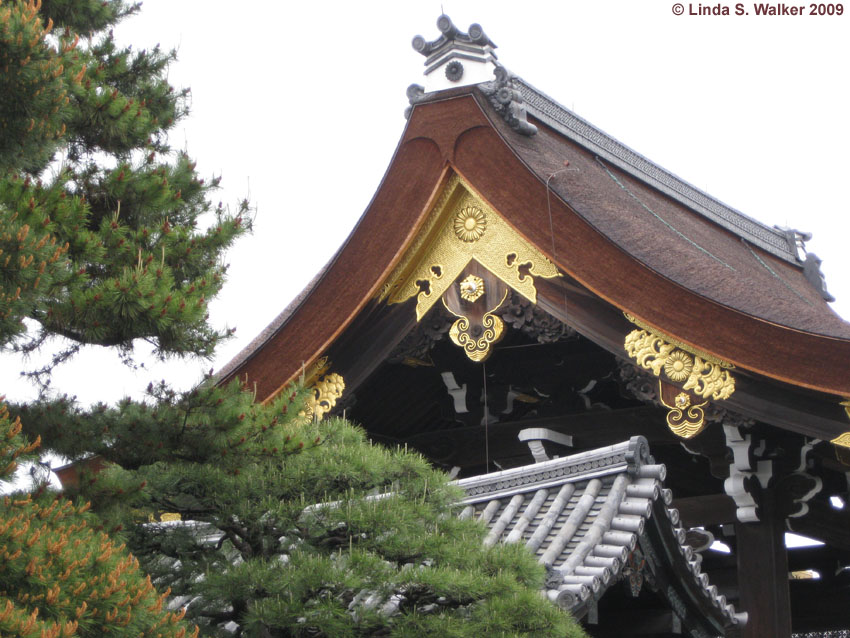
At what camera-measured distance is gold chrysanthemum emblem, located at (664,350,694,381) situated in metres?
5.99

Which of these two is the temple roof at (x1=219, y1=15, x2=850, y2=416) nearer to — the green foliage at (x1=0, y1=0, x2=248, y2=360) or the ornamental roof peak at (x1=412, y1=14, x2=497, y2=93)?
the ornamental roof peak at (x1=412, y1=14, x2=497, y2=93)

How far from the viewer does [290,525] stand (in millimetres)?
4055

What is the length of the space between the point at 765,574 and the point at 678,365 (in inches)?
41.4

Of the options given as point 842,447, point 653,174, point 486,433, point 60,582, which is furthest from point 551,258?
point 60,582

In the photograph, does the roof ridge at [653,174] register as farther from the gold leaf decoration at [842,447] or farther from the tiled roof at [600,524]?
the tiled roof at [600,524]

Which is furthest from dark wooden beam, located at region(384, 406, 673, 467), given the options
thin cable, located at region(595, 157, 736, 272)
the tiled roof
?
the tiled roof

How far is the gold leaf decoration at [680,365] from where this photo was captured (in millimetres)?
5886

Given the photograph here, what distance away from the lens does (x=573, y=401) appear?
23.7 feet

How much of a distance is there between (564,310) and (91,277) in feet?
9.00

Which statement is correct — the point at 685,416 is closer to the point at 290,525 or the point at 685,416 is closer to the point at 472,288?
the point at 472,288

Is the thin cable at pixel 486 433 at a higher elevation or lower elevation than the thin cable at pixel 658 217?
lower

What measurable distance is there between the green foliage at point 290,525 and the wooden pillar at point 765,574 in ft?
7.60

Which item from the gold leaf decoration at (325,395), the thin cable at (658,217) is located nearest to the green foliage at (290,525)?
the gold leaf decoration at (325,395)

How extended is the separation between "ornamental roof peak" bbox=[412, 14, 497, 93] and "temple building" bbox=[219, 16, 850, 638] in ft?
0.04
